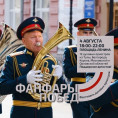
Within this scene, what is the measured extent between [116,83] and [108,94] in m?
0.10

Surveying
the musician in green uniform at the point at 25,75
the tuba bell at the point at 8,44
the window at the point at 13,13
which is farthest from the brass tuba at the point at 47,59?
the window at the point at 13,13

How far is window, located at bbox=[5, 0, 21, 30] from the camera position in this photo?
1966 cm

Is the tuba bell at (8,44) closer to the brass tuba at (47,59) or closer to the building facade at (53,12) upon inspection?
the brass tuba at (47,59)

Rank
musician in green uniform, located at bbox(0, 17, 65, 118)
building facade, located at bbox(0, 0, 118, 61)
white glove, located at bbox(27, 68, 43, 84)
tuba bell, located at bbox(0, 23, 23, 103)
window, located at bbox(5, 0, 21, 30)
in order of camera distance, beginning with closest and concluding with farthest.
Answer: white glove, located at bbox(27, 68, 43, 84) → musician in green uniform, located at bbox(0, 17, 65, 118) → tuba bell, located at bbox(0, 23, 23, 103) → building facade, located at bbox(0, 0, 118, 61) → window, located at bbox(5, 0, 21, 30)

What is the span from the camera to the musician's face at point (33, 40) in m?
4.60

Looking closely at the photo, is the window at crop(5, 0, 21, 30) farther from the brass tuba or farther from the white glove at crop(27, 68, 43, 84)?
the white glove at crop(27, 68, 43, 84)

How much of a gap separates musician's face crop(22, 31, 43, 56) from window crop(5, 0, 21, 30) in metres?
14.9

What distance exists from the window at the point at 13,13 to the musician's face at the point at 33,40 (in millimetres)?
14872

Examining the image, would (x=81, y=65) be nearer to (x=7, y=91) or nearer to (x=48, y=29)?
(x=7, y=91)

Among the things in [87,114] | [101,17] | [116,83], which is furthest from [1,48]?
[101,17]

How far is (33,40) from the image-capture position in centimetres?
464

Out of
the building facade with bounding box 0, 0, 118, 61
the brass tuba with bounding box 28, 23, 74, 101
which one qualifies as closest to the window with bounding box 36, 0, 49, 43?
the building facade with bounding box 0, 0, 118, 61

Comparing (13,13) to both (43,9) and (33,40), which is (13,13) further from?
(33,40)

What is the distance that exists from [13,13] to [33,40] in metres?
15.5
